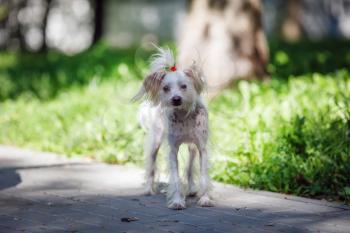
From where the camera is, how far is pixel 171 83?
20.6 feet

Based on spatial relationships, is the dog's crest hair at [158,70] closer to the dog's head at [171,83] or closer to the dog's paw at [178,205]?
the dog's head at [171,83]

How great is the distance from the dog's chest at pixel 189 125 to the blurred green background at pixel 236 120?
29 centimetres

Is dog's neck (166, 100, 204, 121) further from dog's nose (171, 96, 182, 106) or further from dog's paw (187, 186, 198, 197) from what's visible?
dog's paw (187, 186, 198, 197)

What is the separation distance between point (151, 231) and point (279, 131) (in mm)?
2814

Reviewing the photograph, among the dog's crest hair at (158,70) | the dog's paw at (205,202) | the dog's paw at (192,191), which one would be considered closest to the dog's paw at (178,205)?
the dog's paw at (205,202)

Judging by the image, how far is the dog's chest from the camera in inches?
255

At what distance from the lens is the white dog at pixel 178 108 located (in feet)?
20.5

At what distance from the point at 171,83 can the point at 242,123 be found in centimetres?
222

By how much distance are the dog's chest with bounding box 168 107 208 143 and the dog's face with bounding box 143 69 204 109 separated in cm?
16

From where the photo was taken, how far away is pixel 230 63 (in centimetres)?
1134

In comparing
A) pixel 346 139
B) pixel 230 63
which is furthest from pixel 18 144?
pixel 346 139

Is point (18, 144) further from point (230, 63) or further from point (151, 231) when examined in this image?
point (151, 231)

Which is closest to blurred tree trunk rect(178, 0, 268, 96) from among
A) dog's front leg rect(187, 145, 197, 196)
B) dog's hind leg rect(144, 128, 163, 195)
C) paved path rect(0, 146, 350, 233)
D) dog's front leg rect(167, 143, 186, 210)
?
paved path rect(0, 146, 350, 233)

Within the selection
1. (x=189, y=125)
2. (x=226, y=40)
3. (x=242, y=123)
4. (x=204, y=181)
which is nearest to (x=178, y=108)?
(x=189, y=125)
